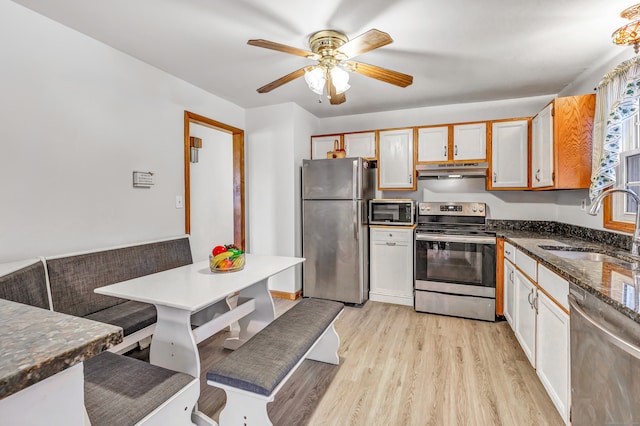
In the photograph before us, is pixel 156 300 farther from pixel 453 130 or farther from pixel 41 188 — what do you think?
pixel 453 130

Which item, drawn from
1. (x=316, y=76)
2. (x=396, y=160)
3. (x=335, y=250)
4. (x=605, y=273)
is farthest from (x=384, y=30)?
(x=335, y=250)

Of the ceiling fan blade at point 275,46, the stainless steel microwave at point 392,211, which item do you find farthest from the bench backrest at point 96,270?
the stainless steel microwave at point 392,211

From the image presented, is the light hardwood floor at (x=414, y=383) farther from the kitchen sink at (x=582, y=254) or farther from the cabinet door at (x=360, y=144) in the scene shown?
the cabinet door at (x=360, y=144)

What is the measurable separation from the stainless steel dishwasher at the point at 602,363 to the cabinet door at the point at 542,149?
1.67 m

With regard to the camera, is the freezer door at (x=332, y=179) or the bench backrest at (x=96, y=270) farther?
the freezer door at (x=332, y=179)

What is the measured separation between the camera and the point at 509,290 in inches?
110

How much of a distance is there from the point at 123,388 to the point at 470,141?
147 inches

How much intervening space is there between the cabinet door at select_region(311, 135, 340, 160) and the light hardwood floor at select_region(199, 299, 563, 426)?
7.46ft

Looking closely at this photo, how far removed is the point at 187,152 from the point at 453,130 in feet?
9.69

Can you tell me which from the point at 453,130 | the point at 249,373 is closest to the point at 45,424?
the point at 249,373

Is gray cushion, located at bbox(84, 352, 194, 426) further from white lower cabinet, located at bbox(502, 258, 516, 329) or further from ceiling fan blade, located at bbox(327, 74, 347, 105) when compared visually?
white lower cabinet, located at bbox(502, 258, 516, 329)

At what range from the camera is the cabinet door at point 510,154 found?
10.8 ft

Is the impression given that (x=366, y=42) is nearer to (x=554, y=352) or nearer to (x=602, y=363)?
(x=602, y=363)

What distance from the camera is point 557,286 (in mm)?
1640
